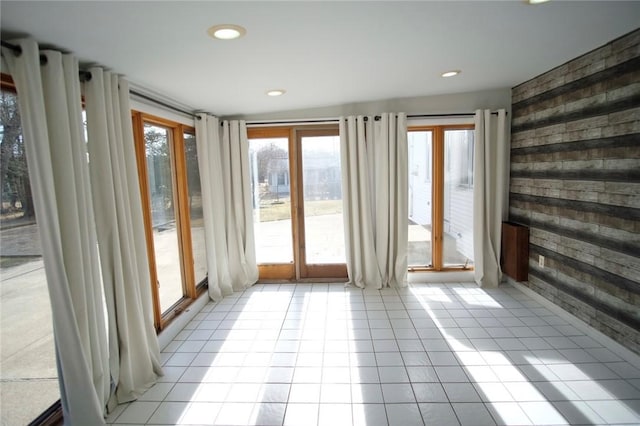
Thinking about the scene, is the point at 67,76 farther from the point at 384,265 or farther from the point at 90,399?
the point at 384,265

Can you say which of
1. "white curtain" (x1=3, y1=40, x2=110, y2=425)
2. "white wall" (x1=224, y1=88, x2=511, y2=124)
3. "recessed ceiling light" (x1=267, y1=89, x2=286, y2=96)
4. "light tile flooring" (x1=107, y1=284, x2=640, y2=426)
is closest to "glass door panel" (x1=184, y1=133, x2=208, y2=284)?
"light tile flooring" (x1=107, y1=284, x2=640, y2=426)

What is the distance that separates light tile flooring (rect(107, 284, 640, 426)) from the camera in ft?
6.45

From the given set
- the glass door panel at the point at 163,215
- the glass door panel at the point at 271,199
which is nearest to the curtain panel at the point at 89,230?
the glass door panel at the point at 163,215

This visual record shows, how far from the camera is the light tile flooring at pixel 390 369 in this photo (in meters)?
1.97

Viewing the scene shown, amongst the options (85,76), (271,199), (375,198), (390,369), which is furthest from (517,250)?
(85,76)

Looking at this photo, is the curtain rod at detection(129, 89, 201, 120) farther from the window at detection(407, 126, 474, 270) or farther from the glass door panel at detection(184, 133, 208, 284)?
the window at detection(407, 126, 474, 270)

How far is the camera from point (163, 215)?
120 inches

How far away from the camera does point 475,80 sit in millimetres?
3238

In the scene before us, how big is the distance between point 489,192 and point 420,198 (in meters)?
0.78

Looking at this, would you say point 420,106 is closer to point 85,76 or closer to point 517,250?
point 517,250

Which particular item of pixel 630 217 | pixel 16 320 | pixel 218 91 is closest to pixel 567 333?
pixel 630 217

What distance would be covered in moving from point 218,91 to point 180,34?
120cm

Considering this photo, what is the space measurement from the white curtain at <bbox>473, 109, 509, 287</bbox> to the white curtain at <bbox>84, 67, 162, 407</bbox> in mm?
3459

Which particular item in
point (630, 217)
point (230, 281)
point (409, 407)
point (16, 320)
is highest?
point (630, 217)
